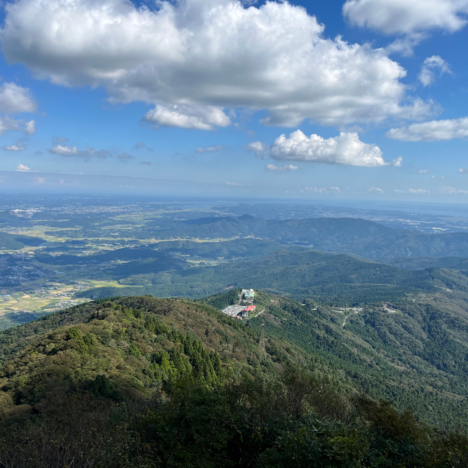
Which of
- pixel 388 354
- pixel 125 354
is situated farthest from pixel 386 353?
pixel 125 354

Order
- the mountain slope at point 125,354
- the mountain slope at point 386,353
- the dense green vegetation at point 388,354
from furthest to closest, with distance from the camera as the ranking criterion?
1. the mountain slope at point 386,353
2. the dense green vegetation at point 388,354
3. the mountain slope at point 125,354

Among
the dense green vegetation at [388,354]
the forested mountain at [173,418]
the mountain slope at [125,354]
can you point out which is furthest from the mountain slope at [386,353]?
the forested mountain at [173,418]

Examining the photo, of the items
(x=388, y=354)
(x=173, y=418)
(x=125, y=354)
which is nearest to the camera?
(x=173, y=418)

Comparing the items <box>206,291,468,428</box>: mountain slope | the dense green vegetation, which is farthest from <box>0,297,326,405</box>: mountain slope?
the dense green vegetation

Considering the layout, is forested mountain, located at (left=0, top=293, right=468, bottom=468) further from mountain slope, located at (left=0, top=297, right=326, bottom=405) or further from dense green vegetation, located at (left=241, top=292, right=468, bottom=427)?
dense green vegetation, located at (left=241, top=292, right=468, bottom=427)

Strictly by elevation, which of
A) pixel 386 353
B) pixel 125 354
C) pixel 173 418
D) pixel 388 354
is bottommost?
pixel 388 354

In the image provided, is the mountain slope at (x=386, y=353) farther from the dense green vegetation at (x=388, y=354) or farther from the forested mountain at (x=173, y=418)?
the forested mountain at (x=173, y=418)

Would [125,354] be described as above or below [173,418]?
below

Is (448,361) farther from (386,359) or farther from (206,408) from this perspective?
(206,408)

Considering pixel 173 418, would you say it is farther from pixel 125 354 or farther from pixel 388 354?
pixel 388 354

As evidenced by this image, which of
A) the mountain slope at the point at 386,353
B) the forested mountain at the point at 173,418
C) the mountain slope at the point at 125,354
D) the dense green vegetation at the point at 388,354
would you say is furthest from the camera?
the mountain slope at the point at 386,353

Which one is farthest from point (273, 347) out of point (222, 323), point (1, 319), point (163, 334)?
point (1, 319)
